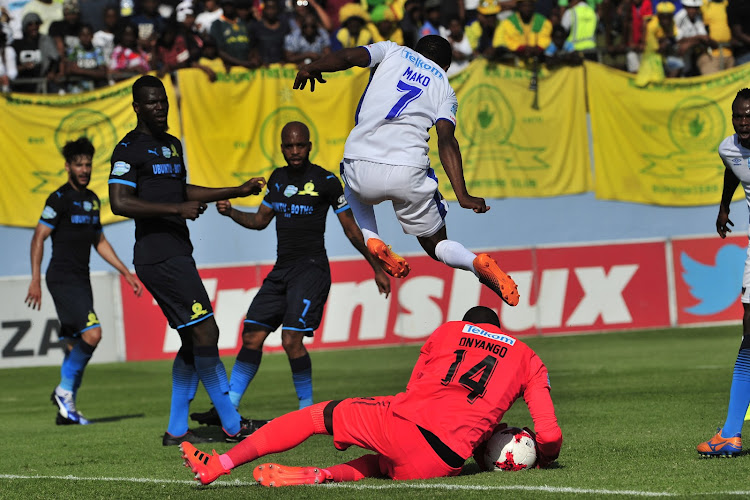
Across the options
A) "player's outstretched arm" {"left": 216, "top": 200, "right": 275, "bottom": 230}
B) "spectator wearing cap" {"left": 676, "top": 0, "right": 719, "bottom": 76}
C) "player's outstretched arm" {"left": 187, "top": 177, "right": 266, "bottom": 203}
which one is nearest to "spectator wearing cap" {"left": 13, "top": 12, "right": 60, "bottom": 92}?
"spectator wearing cap" {"left": 676, "top": 0, "right": 719, "bottom": 76}

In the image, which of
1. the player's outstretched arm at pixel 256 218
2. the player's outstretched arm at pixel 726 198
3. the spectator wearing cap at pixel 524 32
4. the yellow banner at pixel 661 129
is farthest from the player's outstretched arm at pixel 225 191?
the yellow banner at pixel 661 129

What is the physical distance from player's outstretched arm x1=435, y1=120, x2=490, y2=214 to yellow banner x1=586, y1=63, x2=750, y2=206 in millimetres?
14245

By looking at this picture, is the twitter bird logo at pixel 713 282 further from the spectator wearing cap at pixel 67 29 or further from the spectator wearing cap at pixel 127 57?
the spectator wearing cap at pixel 67 29

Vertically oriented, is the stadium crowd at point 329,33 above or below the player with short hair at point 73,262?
above

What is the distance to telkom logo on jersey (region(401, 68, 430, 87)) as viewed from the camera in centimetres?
760

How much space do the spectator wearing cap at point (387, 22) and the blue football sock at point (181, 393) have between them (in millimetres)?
12282

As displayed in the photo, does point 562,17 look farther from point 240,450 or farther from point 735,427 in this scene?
point 240,450

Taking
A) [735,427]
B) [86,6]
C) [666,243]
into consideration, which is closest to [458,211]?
[666,243]

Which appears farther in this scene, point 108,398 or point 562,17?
point 562,17

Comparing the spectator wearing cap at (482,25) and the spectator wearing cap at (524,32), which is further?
the spectator wearing cap at (482,25)

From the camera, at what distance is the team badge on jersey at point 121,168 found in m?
8.27

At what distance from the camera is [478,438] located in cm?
604

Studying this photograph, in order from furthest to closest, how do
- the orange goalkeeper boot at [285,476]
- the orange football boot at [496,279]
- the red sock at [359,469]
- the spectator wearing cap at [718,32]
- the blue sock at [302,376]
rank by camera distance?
the spectator wearing cap at [718,32] → the blue sock at [302,376] → the orange football boot at [496,279] → the red sock at [359,469] → the orange goalkeeper boot at [285,476]

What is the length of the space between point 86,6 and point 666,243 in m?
11.8
